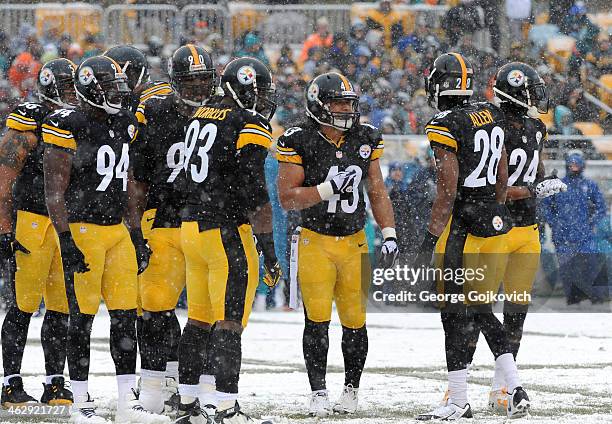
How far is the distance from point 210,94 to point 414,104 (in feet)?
32.4

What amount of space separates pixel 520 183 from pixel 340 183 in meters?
1.29

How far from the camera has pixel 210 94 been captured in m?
7.30

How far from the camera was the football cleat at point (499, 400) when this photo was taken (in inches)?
291

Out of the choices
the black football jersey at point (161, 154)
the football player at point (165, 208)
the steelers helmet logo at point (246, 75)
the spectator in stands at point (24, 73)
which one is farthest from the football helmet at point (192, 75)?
the spectator in stands at point (24, 73)

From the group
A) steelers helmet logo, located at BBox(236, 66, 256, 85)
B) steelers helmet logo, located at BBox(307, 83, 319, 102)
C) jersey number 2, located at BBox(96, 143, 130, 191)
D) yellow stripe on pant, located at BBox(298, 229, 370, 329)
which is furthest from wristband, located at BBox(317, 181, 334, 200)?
jersey number 2, located at BBox(96, 143, 130, 191)

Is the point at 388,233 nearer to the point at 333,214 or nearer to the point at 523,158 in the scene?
the point at 333,214

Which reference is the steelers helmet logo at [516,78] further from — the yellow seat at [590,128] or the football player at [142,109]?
the yellow seat at [590,128]

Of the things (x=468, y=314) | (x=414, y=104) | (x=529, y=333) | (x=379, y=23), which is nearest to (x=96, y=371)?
(x=468, y=314)

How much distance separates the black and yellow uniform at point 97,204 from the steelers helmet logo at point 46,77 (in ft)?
2.76

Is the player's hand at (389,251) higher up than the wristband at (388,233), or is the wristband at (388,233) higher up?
the wristband at (388,233)

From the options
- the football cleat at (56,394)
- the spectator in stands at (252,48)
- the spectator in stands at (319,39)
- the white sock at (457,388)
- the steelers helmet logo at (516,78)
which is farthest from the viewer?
the spectator in stands at (319,39)

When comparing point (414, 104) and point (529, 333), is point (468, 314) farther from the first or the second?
point (414, 104)

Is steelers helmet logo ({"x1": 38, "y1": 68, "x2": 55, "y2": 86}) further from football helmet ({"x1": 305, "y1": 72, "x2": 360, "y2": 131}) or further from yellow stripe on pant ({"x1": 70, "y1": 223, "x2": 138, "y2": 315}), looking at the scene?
football helmet ({"x1": 305, "y1": 72, "x2": 360, "y2": 131})

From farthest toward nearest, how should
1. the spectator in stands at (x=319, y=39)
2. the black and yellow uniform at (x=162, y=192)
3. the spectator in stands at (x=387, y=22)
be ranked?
the spectator in stands at (x=387, y=22) → the spectator in stands at (x=319, y=39) → the black and yellow uniform at (x=162, y=192)
